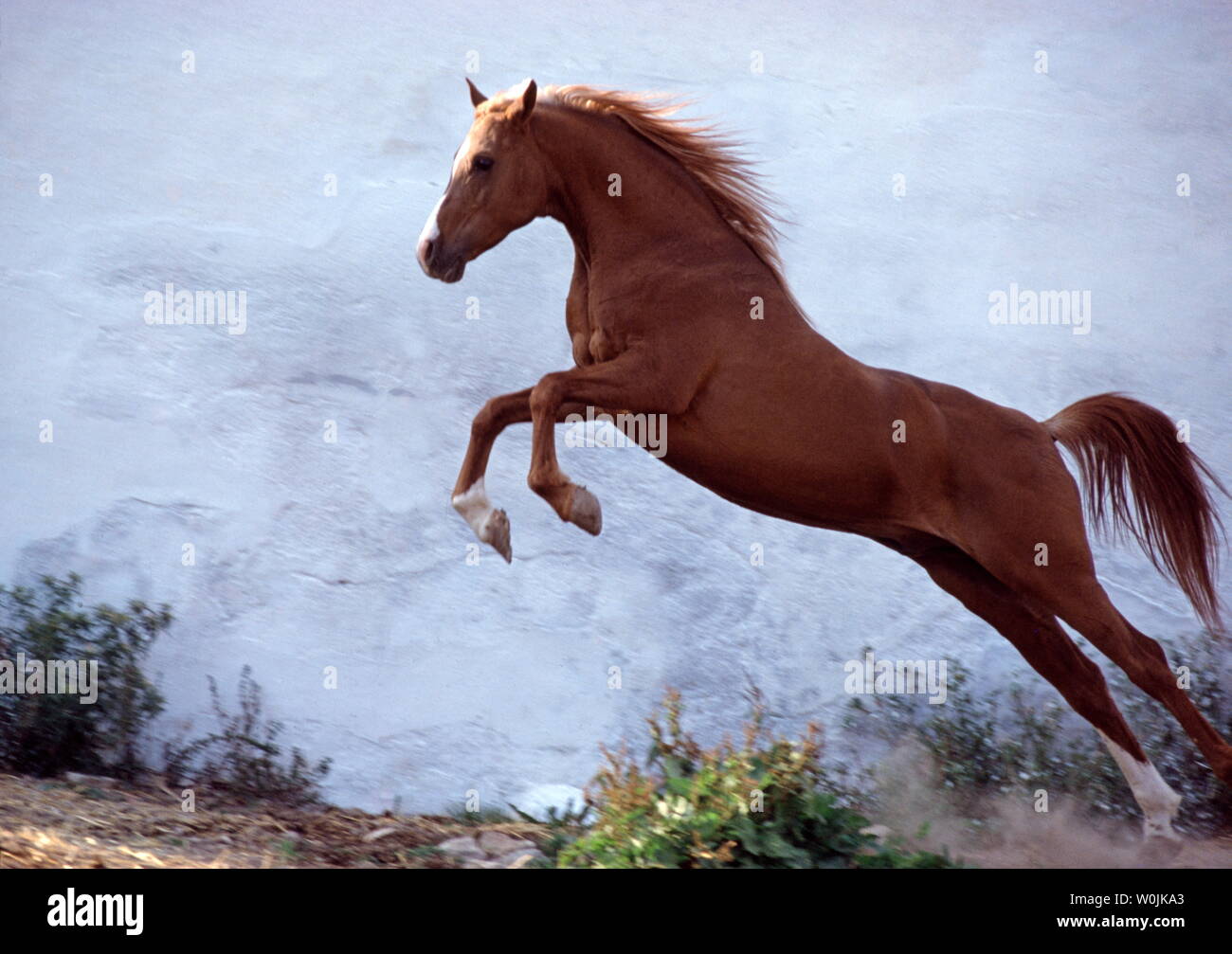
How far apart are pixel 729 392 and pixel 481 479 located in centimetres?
76

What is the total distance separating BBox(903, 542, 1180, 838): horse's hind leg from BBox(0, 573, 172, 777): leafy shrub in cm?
323

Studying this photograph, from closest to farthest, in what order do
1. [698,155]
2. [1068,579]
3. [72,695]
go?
[698,155], [1068,579], [72,695]

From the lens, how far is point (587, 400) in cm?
369

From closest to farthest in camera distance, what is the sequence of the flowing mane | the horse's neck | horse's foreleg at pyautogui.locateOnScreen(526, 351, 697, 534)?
horse's foreleg at pyautogui.locateOnScreen(526, 351, 697, 534)
the horse's neck
the flowing mane

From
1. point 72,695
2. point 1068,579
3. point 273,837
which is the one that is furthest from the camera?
point 72,695

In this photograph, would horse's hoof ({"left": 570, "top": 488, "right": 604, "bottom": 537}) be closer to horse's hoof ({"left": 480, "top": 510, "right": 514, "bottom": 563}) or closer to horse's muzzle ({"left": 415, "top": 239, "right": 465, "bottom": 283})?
horse's hoof ({"left": 480, "top": 510, "right": 514, "bottom": 563})

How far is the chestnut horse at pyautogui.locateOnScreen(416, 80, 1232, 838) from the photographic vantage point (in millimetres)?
3793

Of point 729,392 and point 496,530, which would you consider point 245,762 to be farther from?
point 729,392

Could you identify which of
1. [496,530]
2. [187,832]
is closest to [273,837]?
[187,832]

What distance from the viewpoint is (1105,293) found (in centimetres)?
606

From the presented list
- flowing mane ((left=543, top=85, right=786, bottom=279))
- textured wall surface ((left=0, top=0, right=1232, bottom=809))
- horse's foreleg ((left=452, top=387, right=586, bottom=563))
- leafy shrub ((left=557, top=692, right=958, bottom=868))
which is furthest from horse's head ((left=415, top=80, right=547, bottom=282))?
textured wall surface ((left=0, top=0, right=1232, bottom=809))

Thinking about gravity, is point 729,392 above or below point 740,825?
above

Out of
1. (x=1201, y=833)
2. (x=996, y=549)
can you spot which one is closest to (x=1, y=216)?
(x=996, y=549)
